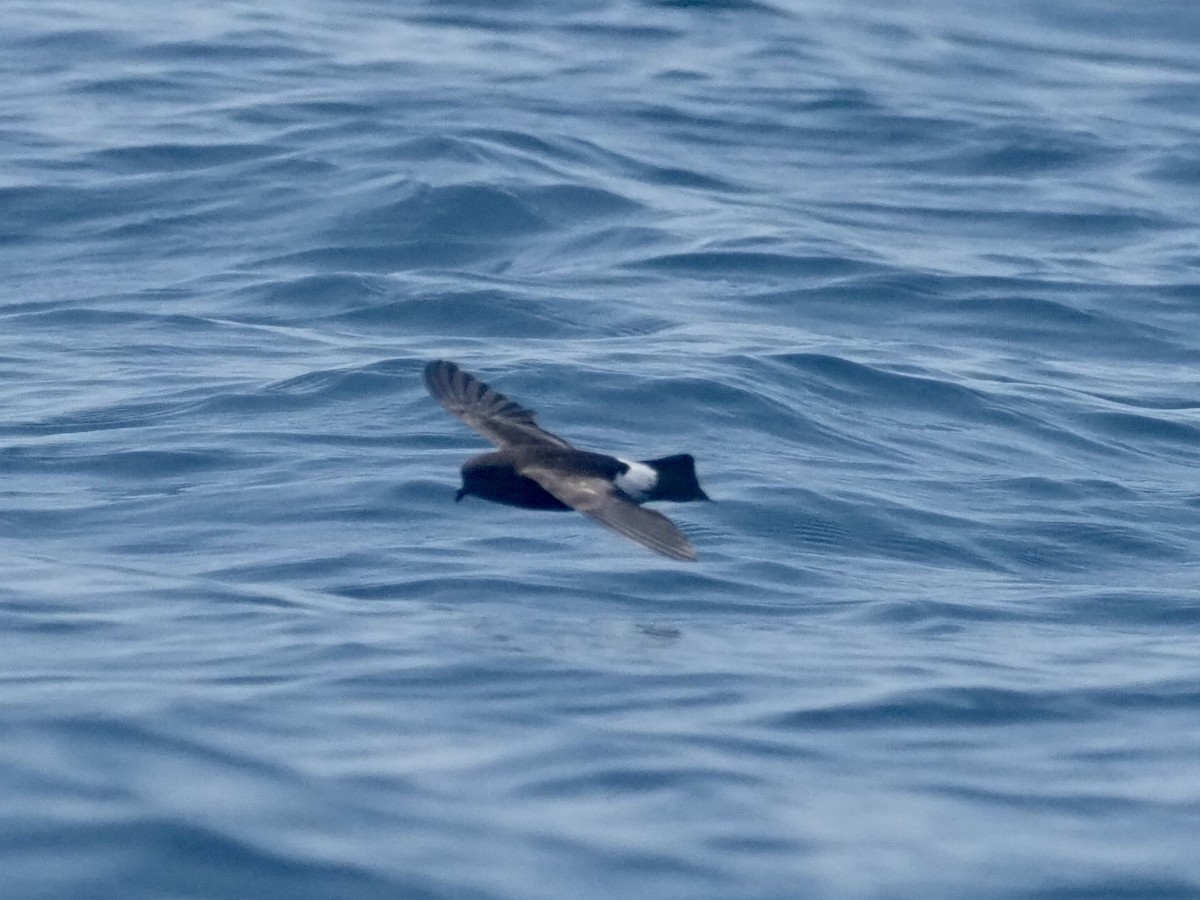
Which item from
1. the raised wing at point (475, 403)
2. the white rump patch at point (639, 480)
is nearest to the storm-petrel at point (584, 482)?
the white rump patch at point (639, 480)

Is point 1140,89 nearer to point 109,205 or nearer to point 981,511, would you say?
point 109,205

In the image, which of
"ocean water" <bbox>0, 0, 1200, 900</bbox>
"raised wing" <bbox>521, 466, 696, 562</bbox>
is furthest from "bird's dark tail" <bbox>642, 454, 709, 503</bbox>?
"ocean water" <bbox>0, 0, 1200, 900</bbox>

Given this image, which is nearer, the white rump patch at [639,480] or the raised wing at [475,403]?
the white rump patch at [639,480]

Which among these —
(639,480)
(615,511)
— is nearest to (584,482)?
(639,480)

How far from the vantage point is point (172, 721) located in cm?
548

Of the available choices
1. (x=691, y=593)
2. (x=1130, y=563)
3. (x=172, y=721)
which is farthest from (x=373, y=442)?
(x=172, y=721)

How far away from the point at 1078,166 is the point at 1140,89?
3.35 metres

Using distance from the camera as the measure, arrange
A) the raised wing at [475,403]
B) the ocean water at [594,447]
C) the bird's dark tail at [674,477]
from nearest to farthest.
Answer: the ocean water at [594,447]
the bird's dark tail at [674,477]
the raised wing at [475,403]

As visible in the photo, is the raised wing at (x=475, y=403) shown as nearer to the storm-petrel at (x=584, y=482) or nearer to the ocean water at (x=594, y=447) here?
the storm-petrel at (x=584, y=482)

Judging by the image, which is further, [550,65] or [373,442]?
[550,65]

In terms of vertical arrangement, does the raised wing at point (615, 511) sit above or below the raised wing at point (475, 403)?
below

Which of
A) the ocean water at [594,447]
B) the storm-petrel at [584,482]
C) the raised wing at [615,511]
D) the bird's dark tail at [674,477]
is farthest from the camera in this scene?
the bird's dark tail at [674,477]

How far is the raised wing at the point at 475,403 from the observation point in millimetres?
7996

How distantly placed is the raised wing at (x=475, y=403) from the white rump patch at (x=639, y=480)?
33.2 inches
